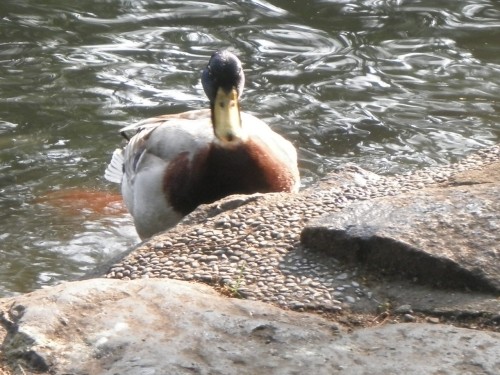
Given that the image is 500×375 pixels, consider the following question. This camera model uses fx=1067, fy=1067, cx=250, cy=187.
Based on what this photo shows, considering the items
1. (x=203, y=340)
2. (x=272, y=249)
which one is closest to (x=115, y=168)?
(x=272, y=249)

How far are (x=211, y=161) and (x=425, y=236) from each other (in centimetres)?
230

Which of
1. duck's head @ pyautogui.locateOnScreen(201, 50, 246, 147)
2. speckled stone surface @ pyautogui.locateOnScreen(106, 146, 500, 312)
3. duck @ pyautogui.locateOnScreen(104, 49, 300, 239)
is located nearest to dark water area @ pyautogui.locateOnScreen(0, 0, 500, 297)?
duck @ pyautogui.locateOnScreen(104, 49, 300, 239)

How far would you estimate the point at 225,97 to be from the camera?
579 centimetres

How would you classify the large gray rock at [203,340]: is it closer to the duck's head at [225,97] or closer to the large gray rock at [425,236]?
the large gray rock at [425,236]

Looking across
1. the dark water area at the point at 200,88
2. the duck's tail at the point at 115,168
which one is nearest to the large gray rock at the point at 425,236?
the dark water area at the point at 200,88

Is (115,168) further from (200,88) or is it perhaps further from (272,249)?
(272,249)

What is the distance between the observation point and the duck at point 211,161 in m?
5.80

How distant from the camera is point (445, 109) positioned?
Result: 8312 millimetres

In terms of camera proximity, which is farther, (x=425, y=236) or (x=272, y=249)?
(x=272, y=249)

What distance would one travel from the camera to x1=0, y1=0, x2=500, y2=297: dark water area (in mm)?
7203

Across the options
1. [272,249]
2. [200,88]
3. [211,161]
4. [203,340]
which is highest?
[203,340]

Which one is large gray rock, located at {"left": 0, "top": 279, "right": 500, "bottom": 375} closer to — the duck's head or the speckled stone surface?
the speckled stone surface

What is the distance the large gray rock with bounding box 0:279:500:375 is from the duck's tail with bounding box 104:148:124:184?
3880mm

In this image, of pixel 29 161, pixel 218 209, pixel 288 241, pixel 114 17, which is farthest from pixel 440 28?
pixel 288 241
